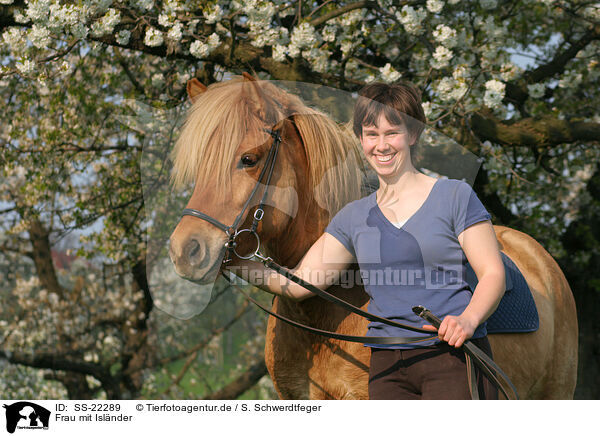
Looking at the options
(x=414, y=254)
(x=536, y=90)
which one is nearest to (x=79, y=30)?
(x=414, y=254)

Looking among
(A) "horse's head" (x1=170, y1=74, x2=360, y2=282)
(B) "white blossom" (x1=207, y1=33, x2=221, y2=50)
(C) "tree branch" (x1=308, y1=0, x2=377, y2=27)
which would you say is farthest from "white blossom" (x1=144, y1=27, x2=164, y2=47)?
(A) "horse's head" (x1=170, y1=74, x2=360, y2=282)

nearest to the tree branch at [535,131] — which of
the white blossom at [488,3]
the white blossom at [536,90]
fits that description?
the white blossom at [536,90]

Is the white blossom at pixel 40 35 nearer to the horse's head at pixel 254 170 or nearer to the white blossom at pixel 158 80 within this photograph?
the white blossom at pixel 158 80

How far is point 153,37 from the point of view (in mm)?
4727

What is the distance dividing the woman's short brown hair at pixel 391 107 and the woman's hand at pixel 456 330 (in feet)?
2.44

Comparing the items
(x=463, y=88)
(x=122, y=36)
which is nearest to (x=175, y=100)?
(x=122, y=36)

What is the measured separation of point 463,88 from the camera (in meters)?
4.95

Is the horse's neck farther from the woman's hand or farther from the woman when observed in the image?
the woman's hand

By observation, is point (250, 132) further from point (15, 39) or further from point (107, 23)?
point (15, 39)

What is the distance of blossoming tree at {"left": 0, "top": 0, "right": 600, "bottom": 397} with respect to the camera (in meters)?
4.86

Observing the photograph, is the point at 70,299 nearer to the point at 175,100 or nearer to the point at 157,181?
the point at 175,100

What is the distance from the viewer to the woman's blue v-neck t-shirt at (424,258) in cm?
216
